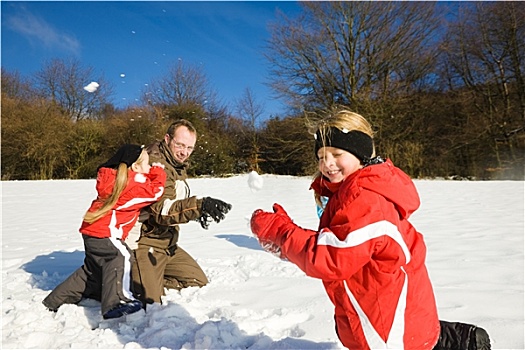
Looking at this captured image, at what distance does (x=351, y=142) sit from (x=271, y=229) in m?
0.51

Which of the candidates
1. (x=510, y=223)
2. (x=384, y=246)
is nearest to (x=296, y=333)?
(x=384, y=246)

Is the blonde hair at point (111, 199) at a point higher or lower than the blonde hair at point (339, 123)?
lower

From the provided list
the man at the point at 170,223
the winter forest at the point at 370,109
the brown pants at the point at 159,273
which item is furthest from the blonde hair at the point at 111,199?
the winter forest at the point at 370,109

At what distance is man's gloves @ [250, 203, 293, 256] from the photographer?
1.54m

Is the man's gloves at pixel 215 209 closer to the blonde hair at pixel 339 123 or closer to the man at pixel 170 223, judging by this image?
the man at pixel 170 223

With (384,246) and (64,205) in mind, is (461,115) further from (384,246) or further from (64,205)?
(384,246)

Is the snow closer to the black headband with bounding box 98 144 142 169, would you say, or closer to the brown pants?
the brown pants

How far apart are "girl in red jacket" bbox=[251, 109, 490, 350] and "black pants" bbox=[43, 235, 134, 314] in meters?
1.46

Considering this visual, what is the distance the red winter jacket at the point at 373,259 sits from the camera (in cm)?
140

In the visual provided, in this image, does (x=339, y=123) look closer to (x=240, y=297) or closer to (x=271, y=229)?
(x=271, y=229)

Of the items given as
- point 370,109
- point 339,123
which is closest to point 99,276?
point 339,123

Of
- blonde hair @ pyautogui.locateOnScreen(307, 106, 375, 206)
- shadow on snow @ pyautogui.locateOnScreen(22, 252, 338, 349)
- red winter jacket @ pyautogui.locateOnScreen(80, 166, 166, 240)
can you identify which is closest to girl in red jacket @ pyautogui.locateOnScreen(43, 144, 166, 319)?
red winter jacket @ pyautogui.locateOnScreen(80, 166, 166, 240)

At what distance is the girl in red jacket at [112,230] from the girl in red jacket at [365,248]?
1.45 m


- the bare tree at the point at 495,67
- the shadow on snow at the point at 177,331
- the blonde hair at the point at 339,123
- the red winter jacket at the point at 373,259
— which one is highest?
the bare tree at the point at 495,67
